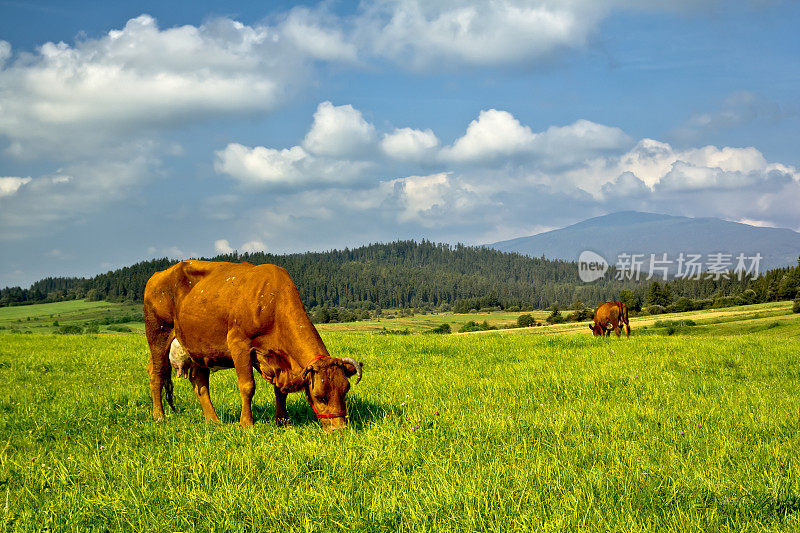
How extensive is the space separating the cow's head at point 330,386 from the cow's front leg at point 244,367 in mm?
1220

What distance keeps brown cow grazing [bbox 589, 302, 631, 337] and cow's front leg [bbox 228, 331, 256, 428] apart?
24.7 m

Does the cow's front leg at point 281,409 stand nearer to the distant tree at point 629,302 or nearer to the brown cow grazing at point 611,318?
the brown cow grazing at point 611,318

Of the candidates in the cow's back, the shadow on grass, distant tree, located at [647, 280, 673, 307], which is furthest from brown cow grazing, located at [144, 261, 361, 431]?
distant tree, located at [647, 280, 673, 307]

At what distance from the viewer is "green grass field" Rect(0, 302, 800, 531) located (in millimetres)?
4840

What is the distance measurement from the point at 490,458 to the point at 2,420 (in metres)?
9.14

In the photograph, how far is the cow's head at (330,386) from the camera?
7.39 meters

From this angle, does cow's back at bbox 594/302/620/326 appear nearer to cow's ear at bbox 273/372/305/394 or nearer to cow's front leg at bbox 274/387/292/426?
cow's front leg at bbox 274/387/292/426

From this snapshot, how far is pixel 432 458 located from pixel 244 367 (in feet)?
11.8

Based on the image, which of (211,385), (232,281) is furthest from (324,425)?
(211,385)

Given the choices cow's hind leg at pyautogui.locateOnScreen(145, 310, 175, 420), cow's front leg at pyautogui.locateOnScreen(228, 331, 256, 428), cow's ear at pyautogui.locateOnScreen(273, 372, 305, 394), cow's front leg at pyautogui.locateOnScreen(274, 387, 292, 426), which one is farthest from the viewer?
cow's hind leg at pyautogui.locateOnScreen(145, 310, 175, 420)

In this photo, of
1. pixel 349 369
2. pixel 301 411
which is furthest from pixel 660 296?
pixel 349 369

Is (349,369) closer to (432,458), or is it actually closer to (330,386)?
(330,386)

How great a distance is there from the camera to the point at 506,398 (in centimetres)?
A: 1016

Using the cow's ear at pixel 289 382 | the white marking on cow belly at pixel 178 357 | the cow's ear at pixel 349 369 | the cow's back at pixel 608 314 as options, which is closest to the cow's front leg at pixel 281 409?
the cow's ear at pixel 289 382
